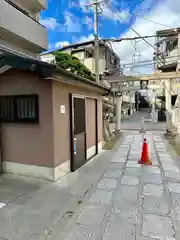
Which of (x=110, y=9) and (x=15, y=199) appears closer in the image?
(x=15, y=199)

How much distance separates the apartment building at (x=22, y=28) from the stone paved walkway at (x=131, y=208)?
5535 mm

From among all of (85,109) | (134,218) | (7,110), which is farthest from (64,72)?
(134,218)

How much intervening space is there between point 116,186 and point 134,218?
1.31 m

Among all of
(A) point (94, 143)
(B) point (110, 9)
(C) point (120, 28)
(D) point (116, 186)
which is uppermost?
(B) point (110, 9)

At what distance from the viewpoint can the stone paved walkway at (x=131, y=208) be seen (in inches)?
99.3

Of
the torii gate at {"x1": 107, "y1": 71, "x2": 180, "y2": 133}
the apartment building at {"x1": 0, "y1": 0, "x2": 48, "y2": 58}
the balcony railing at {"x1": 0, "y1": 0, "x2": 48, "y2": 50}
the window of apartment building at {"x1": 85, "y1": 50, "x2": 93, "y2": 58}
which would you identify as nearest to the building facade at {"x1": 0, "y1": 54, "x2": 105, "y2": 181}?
the apartment building at {"x1": 0, "y1": 0, "x2": 48, "y2": 58}

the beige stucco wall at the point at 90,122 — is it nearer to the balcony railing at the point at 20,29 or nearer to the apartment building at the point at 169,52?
the balcony railing at the point at 20,29

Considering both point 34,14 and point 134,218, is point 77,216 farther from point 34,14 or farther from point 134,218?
point 34,14

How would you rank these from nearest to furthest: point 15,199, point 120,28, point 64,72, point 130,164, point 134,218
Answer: point 134,218, point 15,199, point 64,72, point 130,164, point 120,28

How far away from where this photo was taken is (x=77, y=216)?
9.70ft

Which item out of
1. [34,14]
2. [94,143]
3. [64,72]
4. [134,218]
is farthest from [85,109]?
[34,14]

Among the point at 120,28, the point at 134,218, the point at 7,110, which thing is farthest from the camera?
the point at 120,28

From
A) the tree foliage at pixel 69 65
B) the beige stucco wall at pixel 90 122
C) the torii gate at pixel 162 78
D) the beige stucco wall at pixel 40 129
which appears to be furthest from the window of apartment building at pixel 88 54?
the beige stucco wall at pixel 40 129

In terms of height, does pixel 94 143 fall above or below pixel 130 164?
above
